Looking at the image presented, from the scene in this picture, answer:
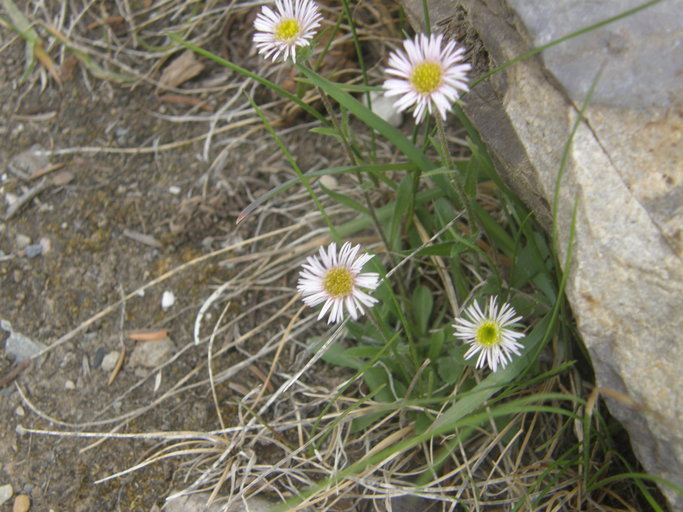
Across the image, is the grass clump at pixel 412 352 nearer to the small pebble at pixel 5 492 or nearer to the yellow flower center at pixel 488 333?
the yellow flower center at pixel 488 333

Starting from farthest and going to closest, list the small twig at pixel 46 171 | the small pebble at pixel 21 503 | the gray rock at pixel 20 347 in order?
the small twig at pixel 46 171
the gray rock at pixel 20 347
the small pebble at pixel 21 503

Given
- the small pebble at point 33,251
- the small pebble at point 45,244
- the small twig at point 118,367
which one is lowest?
the small twig at point 118,367

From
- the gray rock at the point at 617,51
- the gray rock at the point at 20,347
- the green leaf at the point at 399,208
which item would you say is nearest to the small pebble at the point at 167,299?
the gray rock at the point at 20,347

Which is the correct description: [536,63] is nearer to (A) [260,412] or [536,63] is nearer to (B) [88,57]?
(A) [260,412]

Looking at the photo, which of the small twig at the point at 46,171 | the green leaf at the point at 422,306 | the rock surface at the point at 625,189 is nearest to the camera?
the rock surface at the point at 625,189

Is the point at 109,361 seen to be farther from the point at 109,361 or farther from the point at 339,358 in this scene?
the point at 339,358

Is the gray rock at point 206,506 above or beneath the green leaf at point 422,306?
beneath

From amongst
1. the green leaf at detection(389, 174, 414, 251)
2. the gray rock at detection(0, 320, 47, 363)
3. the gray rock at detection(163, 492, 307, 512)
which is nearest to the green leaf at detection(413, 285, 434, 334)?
the green leaf at detection(389, 174, 414, 251)
